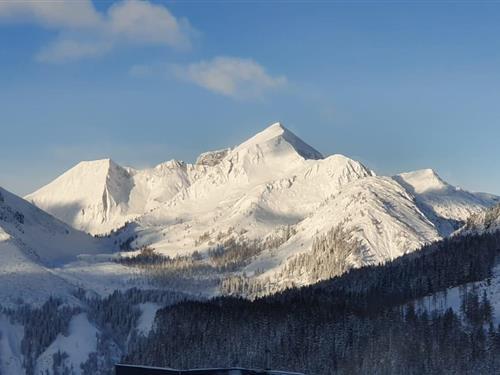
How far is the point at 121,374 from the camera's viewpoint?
461ft

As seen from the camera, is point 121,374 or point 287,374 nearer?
point 287,374

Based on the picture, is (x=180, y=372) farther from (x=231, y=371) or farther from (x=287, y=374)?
(x=287, y=374)

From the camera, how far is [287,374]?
130 meters

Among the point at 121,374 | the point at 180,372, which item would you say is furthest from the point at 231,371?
the point at 121,374

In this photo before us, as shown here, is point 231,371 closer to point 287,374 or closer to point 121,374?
point 287,374

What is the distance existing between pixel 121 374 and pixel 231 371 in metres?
20.0

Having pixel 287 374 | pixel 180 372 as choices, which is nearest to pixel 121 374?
pixel 180 372

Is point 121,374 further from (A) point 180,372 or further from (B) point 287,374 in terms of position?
(B) point 287,374

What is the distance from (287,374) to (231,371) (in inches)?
340

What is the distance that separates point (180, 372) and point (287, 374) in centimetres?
1633

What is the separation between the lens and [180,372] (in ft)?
433

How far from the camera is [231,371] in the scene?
433 ft

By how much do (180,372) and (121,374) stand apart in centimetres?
1340
